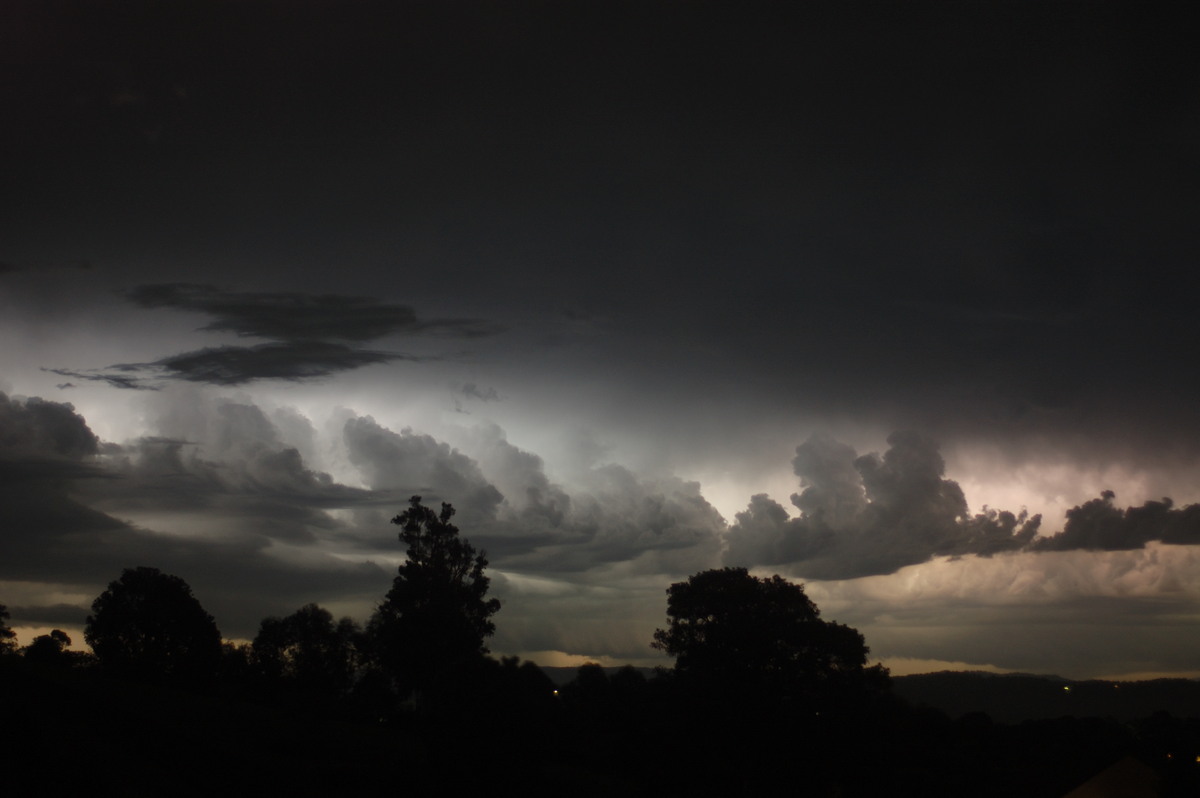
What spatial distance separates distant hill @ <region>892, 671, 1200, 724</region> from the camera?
139250 millimetres

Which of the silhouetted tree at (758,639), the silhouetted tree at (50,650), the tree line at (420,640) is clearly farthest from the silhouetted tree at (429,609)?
the silhouetted tree at (50,650)

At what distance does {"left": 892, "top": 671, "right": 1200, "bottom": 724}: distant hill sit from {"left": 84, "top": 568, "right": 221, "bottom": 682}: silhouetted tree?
108059 millimetres

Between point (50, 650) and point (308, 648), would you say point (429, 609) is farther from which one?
point (50, 650)

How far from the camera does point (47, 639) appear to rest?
116 m

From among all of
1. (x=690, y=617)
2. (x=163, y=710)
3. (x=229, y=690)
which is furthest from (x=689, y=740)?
(x=229, y=690)

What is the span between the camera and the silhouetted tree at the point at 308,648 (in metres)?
104

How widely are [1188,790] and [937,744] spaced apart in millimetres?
25514

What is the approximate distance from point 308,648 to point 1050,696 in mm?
134671

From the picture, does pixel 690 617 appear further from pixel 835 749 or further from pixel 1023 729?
pixel 1023 729

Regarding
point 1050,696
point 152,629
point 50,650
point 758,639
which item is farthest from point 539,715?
point 1050,696

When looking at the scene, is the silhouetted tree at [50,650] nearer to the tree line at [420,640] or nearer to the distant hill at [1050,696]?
the tree line at [420,640]

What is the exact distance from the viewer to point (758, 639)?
67625mm

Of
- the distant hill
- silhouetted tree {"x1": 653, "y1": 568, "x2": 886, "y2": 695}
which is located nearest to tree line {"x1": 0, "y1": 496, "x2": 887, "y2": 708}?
silhouetted tree {"x1": 653, "y1": 568, "x2": 886, "y2": 695}

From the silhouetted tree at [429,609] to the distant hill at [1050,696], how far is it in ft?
Result: 289
